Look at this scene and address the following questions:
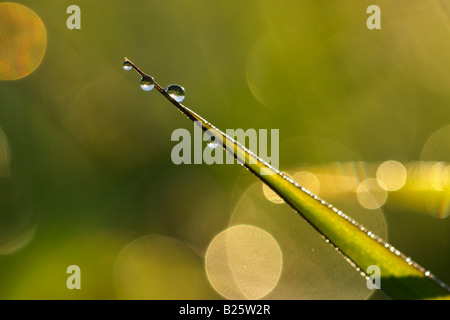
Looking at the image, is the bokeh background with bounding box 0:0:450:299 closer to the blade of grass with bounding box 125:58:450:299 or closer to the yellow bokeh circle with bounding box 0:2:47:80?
the yellow bokeh circle with bounding box 0:2:47:80

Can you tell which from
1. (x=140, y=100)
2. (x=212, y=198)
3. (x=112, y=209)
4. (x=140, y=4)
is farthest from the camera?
(x=140, y=4)

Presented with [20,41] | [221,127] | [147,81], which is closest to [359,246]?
[147,81]

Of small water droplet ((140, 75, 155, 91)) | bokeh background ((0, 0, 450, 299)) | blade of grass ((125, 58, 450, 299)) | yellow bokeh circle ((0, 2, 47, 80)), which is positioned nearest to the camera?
blade of grass ((125, 58, 450, 299))

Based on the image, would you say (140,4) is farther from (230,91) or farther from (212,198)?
(212,198)

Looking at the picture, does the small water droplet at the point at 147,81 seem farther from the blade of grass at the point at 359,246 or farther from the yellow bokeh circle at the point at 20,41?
the yellow bokeh circle at the point at 20,41

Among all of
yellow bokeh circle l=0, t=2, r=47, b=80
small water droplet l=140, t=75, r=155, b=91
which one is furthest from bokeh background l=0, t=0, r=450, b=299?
small water droplet l=140, t=75, r=155, b=91

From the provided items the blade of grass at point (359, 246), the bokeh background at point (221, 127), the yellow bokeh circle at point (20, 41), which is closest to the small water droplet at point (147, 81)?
the blade of grass at point (359, 246)

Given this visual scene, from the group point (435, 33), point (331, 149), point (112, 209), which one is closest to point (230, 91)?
point (331, 149)
